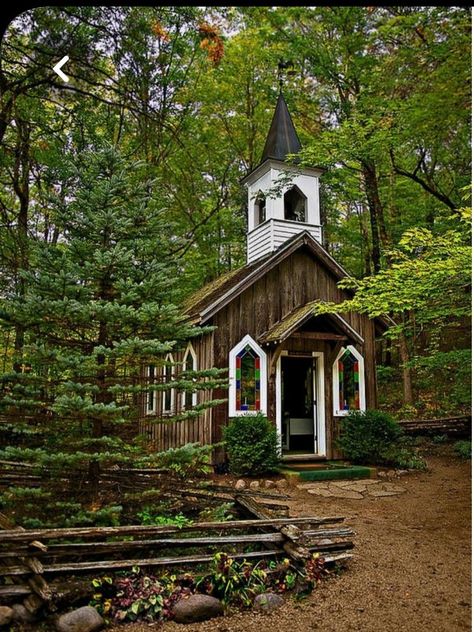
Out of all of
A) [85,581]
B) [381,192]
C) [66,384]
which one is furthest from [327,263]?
[85,581]

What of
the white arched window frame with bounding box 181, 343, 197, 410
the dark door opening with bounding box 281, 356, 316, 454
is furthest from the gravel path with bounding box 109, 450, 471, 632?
the dark door opening with bounding box 281, 356, 316, 454

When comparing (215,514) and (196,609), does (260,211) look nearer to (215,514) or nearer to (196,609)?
(215,514)

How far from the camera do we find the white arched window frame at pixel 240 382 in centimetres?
868

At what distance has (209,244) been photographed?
16.2m

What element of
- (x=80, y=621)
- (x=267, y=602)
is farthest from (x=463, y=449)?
(x=80, y=621)

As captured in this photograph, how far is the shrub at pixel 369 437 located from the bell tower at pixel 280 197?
4071mm

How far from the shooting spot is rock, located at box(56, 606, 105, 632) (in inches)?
113

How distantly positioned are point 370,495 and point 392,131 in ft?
25.8

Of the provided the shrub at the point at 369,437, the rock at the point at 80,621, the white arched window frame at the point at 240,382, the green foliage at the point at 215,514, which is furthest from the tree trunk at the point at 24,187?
the shrub at the point at 369,437

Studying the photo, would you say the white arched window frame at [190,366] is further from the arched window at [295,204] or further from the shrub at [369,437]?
the arched window at [295,204]

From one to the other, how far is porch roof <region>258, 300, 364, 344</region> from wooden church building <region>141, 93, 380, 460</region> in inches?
1.0

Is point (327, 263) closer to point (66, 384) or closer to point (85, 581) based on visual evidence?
point (66, 384)

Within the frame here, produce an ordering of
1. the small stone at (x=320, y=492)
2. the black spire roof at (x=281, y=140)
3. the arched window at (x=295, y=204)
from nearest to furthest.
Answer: the small stone at (x=320, y=492) → the arched window at (x=295, y=204) → the black spire roof at (x=281, y=140)

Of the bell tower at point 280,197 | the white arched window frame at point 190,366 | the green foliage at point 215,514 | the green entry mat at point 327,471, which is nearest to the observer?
the green foliage at point 215,514
